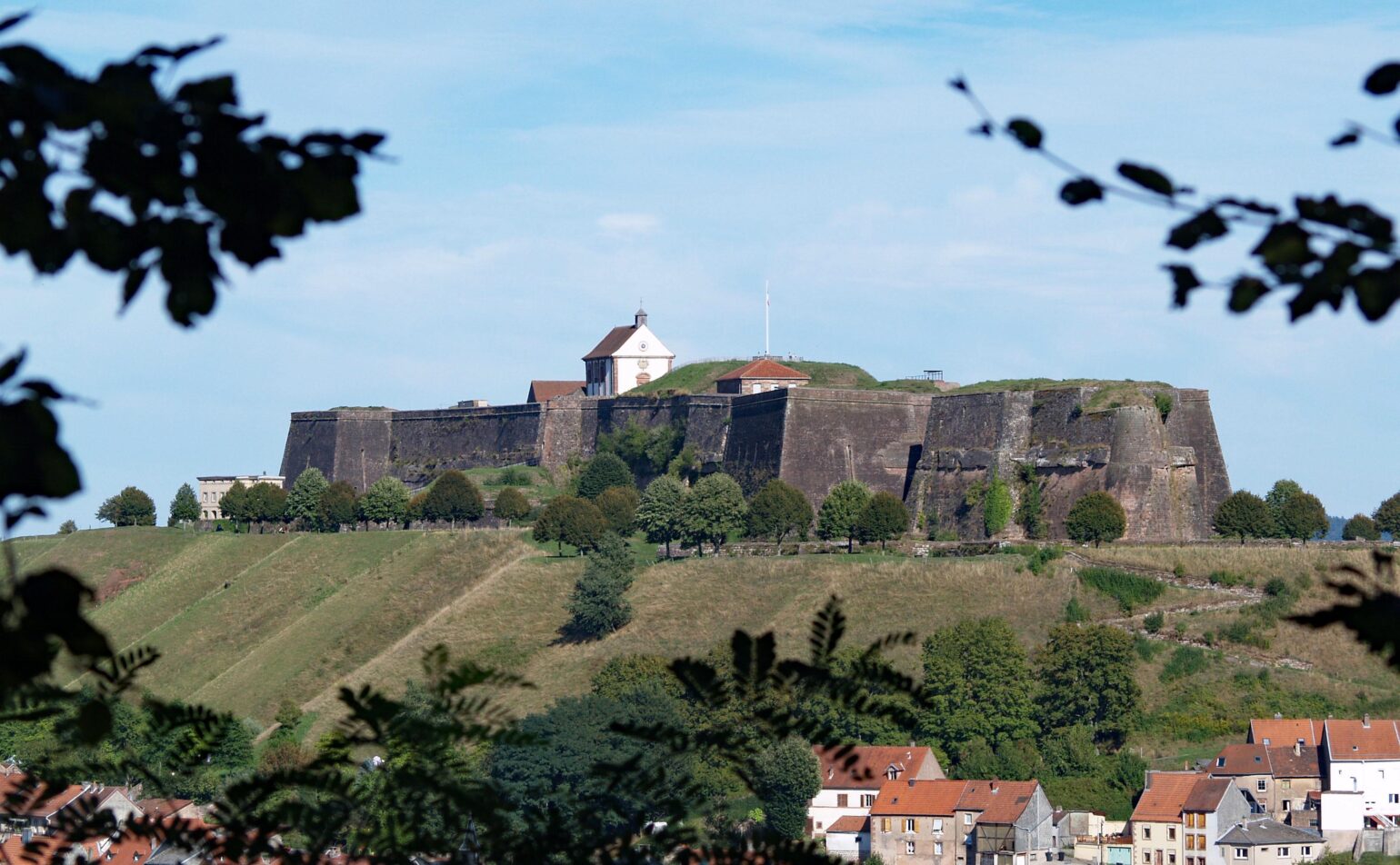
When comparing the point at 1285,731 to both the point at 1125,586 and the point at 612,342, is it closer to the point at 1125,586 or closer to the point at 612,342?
the point at 1125,586

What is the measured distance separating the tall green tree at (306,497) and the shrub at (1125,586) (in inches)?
1368

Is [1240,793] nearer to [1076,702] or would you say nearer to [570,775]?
[1076,702]

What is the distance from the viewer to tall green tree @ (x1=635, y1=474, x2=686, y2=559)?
222ft

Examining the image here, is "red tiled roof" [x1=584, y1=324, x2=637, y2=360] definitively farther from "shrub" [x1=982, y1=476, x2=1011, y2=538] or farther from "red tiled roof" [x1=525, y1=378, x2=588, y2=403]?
"shrub" [x1=982, y1=476, x2=1011, y2=538]

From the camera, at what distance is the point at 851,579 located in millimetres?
60219

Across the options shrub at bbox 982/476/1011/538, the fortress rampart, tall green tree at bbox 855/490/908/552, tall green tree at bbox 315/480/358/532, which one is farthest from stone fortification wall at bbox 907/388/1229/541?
tall green tree at bbox 315/480/358/532

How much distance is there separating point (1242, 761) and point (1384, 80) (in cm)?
4472

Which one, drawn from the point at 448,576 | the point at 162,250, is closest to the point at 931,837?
the point at 448,576

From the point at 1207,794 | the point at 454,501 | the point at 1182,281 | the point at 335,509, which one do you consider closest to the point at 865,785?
the point at 1207,794

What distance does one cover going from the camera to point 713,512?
66875 mm

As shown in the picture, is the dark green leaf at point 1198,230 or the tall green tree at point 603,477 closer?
the dark green leaf at point 1198,230

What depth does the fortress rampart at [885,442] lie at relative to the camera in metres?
62.2

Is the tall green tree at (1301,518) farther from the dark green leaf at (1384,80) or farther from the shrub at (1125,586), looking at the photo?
the dark green leaf at (1384,80)

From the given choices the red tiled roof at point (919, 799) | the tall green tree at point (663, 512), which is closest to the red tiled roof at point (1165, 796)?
the red tiled roof at point (919, 799)
